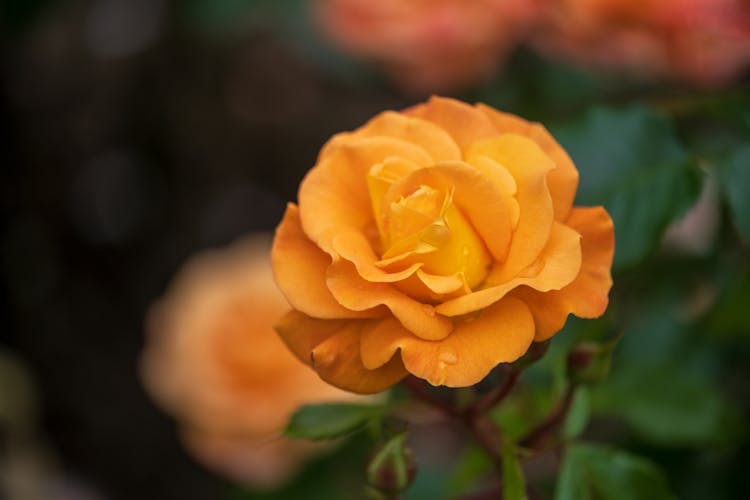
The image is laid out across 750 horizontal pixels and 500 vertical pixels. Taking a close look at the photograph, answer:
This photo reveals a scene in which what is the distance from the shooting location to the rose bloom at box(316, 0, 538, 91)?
1.26 m

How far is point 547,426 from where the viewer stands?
2.10ft

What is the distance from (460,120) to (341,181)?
0.28 feet

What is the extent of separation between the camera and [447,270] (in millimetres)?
548

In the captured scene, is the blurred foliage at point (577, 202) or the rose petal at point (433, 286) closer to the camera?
the rose petal at point (433, 286)

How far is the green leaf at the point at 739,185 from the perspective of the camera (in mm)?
656

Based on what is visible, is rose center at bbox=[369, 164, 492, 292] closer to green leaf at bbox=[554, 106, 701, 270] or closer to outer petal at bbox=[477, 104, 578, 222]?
outer petal at bbox=[477, 104, 578, 222]

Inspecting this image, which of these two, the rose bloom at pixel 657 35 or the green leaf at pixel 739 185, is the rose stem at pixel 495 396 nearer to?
the green leaf at pixel 739 185

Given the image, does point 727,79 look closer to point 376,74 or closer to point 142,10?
point 376,74

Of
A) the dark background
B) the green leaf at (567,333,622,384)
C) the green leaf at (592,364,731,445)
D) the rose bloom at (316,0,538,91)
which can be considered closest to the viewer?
the green leaf at (567,333,622,384)

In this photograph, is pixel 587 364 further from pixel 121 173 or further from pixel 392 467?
pixel 121 173

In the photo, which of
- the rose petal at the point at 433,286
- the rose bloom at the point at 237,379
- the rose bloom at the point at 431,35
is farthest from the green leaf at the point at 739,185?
the rose bloom at the point at 237,379

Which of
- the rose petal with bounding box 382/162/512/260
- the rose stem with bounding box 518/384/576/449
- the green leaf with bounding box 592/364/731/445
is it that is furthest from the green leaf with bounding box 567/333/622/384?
the green leaf with bounding box 592/364/731/445

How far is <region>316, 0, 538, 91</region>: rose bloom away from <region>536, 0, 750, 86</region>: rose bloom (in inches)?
2.6

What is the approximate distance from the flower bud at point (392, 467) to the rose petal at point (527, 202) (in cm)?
13
